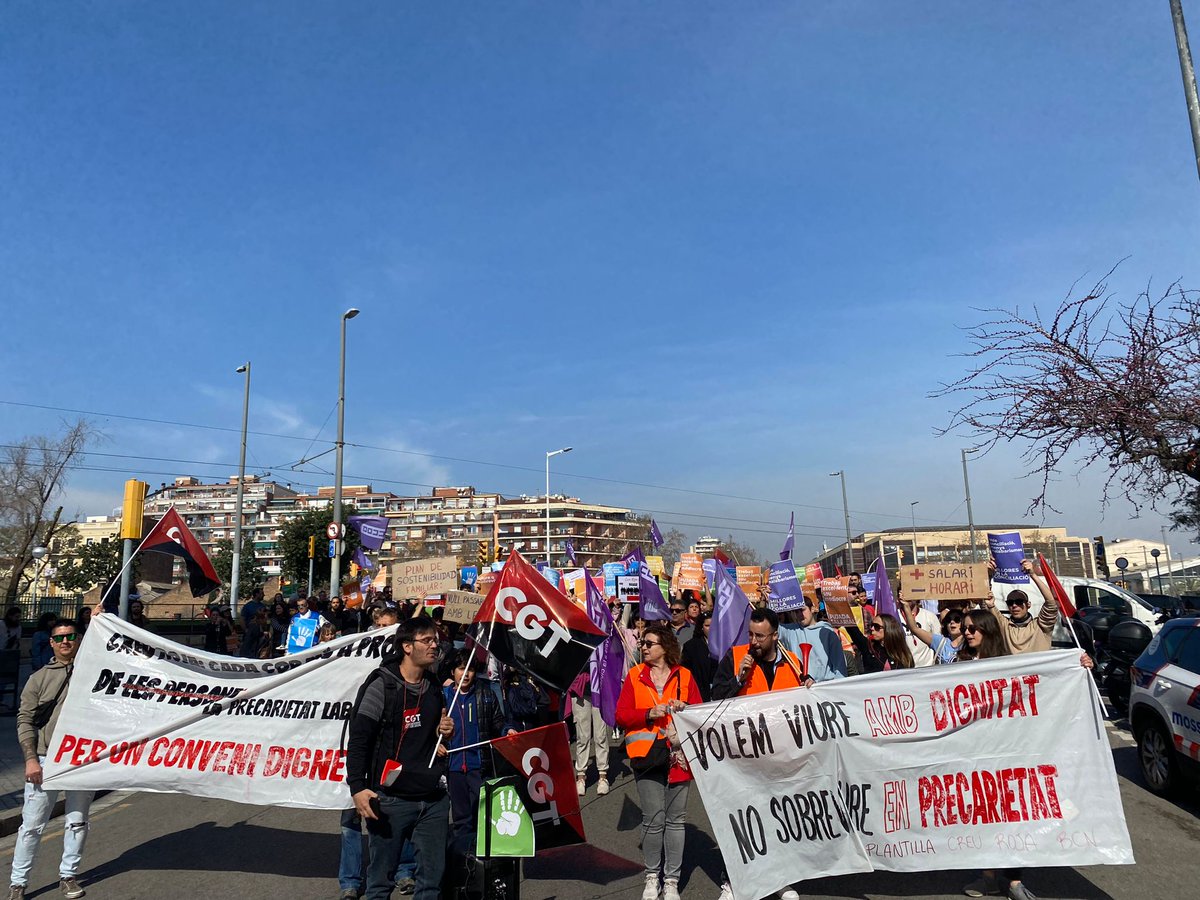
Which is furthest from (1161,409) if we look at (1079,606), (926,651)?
(1079,606)

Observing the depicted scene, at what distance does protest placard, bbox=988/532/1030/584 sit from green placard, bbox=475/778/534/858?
31.7 feet

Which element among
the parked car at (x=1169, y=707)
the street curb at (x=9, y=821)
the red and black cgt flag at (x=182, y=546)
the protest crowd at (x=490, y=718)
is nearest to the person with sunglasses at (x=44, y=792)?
the protest crowd at (x=490, y=718)

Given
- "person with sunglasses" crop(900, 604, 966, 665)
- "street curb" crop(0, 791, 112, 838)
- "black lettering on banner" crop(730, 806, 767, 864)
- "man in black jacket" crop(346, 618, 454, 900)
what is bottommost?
"street curb" crop(0, 791, 112, 838)

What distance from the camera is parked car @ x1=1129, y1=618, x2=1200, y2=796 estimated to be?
24.4 ft

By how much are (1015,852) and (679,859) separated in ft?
6.82

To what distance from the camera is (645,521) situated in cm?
9400

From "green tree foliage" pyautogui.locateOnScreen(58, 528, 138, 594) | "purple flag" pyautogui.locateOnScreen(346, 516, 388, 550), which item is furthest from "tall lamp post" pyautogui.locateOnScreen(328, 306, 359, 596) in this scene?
"green tree foliage" pyautogui.locateOnScreen(58, 528, 138, 594)

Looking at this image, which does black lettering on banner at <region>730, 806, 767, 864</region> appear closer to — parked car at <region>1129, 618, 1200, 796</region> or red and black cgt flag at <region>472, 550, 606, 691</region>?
→ red and black cgt flag at <region>472, 550, 606, 691</region>

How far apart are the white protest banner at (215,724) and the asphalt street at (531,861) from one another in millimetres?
644

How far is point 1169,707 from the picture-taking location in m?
7.75

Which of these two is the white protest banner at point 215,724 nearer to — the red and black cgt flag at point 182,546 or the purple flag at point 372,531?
the red and black cgt flag at point 182,546

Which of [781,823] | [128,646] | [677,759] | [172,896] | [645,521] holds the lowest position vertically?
[172,896]

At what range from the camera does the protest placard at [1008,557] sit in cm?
1288

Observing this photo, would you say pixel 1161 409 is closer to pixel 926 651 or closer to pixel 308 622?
pixel 926 651
